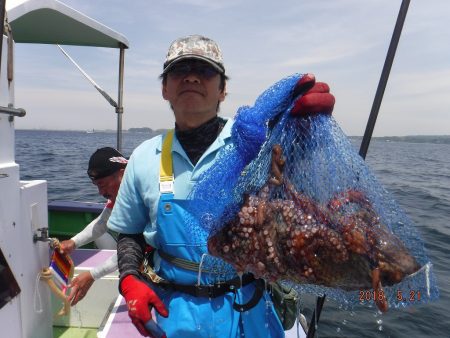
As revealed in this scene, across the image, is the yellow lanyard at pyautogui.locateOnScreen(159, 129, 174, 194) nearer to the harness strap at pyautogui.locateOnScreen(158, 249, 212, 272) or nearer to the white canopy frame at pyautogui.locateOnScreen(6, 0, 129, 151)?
the harness strap at pyautogui.locateOnScreen(158, 249, 212, 272)

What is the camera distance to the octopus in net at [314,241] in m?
1.39

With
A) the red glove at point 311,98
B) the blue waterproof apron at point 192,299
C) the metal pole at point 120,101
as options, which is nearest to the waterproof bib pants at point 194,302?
the blue waterproof apron at point 192,299

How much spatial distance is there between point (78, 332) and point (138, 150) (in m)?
2.97

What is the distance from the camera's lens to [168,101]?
2.14 m

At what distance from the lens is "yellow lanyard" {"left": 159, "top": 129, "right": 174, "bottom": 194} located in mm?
2014

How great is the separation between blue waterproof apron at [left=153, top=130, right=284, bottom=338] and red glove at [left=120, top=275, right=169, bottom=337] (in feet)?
0.40

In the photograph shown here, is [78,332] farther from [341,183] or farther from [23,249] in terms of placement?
[341,183]

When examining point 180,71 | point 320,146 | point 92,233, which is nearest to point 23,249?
point 92,233

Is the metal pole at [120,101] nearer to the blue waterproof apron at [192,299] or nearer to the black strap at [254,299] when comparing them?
the blue waterproof apron at [192,299]

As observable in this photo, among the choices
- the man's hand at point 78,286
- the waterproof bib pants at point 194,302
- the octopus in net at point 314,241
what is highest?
the octopus in net at point 314,241

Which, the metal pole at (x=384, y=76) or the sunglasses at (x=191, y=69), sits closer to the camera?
the metal pole at (x=384, y=76)

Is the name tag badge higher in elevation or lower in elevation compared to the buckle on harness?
higher

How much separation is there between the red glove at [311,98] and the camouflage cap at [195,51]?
0.59m

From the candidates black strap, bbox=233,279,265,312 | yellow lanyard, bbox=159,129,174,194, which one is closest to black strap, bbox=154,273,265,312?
black strap, bbox=233,279,265,312
